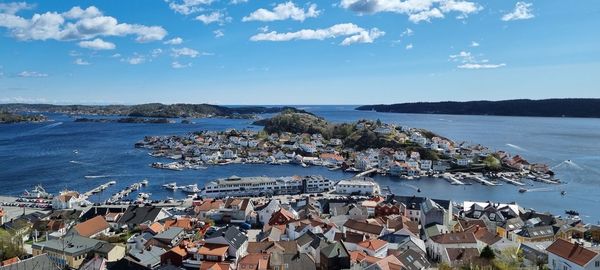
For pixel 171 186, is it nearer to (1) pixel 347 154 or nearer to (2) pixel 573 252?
(1) pixel 347 154

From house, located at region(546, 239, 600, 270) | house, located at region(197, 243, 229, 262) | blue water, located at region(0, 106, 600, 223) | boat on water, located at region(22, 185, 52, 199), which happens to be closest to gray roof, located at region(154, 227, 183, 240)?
house, located at region(197, 243, 229, 262)

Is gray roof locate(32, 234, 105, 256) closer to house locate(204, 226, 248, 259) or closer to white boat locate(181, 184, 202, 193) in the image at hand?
house locate(204, 226, 248, 259)

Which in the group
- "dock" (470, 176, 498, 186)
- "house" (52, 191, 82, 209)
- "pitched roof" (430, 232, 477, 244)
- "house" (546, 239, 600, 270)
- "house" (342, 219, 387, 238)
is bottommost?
"dock" (470, 176, 498, 186)

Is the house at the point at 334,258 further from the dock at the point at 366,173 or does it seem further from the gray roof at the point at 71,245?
the dock at the point at 366,173

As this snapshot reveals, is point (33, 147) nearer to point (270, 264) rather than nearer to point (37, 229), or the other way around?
point (37, 229)

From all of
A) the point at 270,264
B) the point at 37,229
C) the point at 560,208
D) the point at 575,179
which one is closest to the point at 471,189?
the point at 560,208
